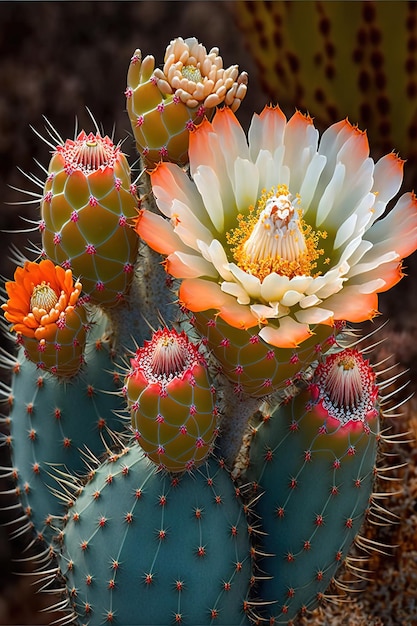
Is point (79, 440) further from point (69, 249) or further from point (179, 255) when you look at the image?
point (179, 255)

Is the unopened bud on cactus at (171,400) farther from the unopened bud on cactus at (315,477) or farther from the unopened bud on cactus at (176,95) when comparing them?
the unopened bud on cactus at (176,95)

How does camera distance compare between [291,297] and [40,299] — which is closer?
[291,297]

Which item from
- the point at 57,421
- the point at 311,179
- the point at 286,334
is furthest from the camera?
the point at 57,421

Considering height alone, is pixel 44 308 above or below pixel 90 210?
below

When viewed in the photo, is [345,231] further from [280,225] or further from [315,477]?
[315,477]

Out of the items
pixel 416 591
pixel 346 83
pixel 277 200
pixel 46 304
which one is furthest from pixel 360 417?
pixel 346 83

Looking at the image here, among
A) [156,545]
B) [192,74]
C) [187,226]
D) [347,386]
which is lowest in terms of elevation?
[156,545]

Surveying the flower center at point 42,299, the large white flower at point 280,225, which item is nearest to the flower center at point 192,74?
the large white flower at point 280,225

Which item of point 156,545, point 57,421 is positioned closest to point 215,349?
point 156,545
